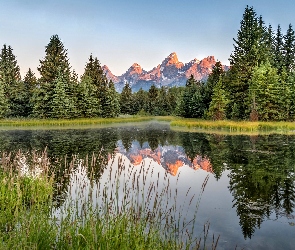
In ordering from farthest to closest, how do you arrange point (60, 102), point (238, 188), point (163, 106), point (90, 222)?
point (163, 106)
point (60, 102)
point (238, 188)
point (90, 222)

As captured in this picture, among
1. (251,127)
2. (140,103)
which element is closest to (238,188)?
(251,127)

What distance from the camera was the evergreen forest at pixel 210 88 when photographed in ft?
142

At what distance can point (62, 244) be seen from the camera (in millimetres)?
4824

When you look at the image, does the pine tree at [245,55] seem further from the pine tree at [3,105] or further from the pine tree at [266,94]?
the pine tree at [3,105]

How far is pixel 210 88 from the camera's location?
188ft

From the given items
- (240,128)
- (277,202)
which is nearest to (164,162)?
(277,202)

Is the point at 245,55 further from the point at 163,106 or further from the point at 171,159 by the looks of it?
the point at 163,106

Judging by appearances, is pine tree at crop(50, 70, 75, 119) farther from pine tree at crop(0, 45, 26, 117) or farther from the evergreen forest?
pine tree at crop(0, 45, 26, 117)

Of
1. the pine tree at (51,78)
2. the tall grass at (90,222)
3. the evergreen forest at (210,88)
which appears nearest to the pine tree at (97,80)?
the evergreen forest at (210,88)

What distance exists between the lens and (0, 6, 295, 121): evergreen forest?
142ft

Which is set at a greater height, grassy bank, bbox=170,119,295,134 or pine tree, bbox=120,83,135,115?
pine tree, bbox=120,83,135,115

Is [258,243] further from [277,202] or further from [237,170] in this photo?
[237,170]

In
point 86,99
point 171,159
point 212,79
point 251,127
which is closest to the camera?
point 171,159

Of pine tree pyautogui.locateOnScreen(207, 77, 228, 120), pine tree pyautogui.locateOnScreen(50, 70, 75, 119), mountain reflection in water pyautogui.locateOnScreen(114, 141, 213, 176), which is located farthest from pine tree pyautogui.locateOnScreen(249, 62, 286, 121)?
pine tree pyautogui.locateOnScreen(50, 70, 75, 119)
